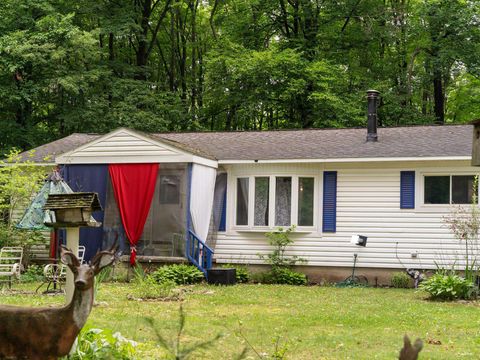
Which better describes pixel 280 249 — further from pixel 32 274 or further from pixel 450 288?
pixel 32 274

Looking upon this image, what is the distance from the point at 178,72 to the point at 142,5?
3948 mm

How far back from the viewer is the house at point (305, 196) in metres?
15.7

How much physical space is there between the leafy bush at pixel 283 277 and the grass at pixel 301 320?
1812 mm

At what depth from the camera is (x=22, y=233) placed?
1733 centimetres

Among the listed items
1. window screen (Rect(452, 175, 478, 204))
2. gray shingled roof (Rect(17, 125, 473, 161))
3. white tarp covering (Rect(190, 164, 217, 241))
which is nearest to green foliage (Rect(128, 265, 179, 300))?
white tarp covering (Rect(190, 164, 217, 241))

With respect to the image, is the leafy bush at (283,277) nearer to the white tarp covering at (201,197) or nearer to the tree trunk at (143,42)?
the white tarp covering at (201,197)

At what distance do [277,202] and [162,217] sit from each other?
2925 mm

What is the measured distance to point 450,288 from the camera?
12492mm

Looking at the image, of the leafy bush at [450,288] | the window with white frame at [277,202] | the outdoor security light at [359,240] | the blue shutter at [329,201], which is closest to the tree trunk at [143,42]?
the window with white frame at [277,202]

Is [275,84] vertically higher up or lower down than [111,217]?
higher up

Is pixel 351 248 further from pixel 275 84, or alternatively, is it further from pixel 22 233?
pixel 275 84

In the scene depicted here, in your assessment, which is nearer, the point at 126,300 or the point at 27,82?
the point at 126,300

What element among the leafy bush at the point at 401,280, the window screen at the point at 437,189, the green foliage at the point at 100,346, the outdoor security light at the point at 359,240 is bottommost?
the leafy bush at the point at 401,280

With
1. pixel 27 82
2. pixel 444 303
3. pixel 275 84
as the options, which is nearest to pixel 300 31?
pixel 275 84
